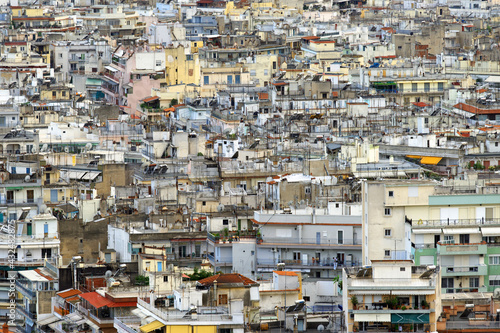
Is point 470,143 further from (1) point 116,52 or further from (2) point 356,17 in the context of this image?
(2) point 356,17

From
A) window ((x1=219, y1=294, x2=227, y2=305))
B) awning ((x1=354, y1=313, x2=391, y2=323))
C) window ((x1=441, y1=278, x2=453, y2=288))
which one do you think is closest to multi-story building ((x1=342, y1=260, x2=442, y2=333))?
awning ((x1=354, y1=313, x2=391, y2=323))

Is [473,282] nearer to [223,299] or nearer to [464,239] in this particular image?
[464,239]

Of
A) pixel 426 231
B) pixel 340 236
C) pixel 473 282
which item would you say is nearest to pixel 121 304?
pixel 426 231

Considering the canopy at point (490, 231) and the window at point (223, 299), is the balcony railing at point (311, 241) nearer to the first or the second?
the canopy at point (490, 231)

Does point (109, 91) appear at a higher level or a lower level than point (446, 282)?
lower

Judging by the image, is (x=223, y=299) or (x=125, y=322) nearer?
(x=125, y=322)

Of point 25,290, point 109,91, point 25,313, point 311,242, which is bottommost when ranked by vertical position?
point 25,313
